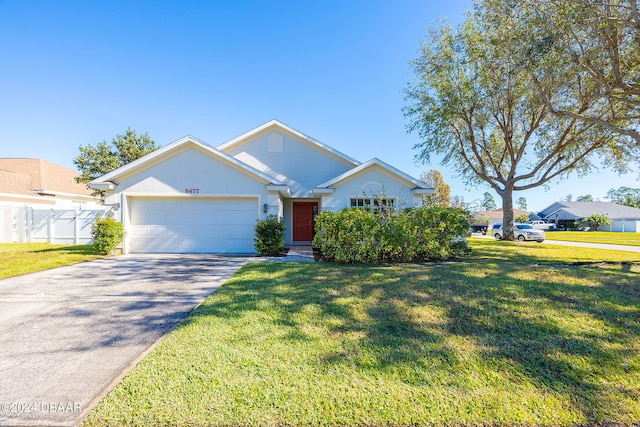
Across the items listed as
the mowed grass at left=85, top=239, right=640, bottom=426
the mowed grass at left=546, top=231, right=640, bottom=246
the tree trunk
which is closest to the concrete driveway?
the mowed grass at left=85, top=239, right=640, bottom=426

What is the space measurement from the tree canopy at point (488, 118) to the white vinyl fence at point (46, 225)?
62.7ft

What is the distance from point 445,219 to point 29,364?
32.0 feet

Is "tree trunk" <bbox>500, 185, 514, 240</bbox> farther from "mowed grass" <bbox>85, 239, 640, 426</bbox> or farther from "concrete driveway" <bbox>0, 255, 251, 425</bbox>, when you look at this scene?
"concrete driveway" <bbox>0, 255, 251, 425</bbox>

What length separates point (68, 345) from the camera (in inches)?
130

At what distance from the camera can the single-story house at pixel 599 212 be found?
132ft

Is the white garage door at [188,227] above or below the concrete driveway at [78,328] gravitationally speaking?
above

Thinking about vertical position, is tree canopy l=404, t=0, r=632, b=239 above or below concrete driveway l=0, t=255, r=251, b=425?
above

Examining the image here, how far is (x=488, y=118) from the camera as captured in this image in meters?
14.7

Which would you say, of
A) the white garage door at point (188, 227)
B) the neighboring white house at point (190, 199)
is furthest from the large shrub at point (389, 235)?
the white garage door at point (188, 227)

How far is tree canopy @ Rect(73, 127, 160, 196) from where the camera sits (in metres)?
20.4

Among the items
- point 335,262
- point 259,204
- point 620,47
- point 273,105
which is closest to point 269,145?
point 273,105

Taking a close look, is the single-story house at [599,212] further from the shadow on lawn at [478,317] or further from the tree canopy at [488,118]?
the shadow on lawn at [478,317]

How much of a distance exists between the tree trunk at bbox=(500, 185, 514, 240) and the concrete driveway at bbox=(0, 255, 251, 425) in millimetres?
17529

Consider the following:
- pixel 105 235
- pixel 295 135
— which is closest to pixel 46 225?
pixel 105 235
